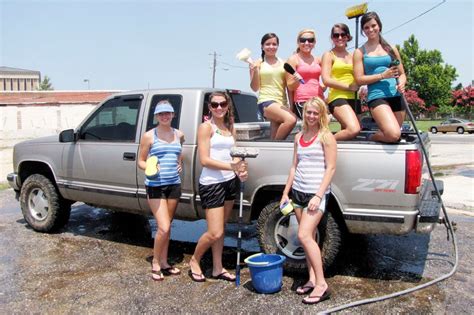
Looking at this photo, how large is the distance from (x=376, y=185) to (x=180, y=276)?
7.04 feet

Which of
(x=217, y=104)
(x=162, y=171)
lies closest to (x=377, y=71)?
(x=217, y=104)

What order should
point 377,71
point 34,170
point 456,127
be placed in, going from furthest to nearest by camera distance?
point 456,127
point 34,170
point 377,71

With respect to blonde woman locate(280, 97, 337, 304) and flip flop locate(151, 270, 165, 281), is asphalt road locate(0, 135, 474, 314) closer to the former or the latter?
flip flop locate(151, 270, 165, 281)

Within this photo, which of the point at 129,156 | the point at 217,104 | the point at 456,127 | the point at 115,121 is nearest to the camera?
the point at 217,104

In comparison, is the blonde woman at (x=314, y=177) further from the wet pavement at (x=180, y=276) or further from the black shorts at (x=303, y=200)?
the wet pavement at (x=180, y=276)

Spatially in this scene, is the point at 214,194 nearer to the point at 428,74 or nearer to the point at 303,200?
the point at 303,200

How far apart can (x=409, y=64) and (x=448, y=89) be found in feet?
18.1

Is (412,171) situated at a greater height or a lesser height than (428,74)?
lesser

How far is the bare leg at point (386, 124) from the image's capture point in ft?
13.0

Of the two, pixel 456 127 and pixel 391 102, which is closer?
pixel 391 102

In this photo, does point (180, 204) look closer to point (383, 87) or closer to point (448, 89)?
point (383, 87)

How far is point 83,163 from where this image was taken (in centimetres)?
567

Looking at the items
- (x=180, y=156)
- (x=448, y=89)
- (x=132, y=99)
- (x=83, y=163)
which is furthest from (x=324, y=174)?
(x=448, y=89)

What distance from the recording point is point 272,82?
4883 mm
